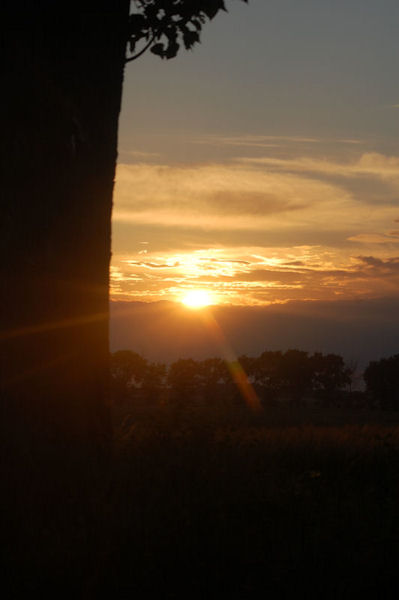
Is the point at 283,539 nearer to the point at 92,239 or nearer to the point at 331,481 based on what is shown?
the point at 331,481

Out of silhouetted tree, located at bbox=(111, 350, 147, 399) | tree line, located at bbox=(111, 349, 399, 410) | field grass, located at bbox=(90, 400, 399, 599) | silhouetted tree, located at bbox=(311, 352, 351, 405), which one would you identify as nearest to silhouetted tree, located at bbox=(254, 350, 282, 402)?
tree line, located at bbox=(111, 349, 399, 410)

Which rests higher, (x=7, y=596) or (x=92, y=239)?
(x=92, y=239)

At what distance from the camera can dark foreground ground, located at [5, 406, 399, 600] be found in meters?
4.81

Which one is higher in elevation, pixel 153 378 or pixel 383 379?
pixel 153 378

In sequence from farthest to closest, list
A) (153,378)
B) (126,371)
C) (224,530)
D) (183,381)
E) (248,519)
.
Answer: (126,371) → (153,378) → (183,381) → (248,519) → (224,530)

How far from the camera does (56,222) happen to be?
24.9ft

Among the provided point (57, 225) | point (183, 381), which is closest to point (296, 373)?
point (183, 381)

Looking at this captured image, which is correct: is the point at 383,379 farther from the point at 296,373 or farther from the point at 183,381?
the point at 183,381

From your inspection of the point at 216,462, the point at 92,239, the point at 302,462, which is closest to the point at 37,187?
the point at 92,239

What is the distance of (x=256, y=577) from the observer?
491 cm

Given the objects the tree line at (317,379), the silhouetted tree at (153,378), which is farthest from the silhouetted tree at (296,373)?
the silhouetted tree at (153,378)

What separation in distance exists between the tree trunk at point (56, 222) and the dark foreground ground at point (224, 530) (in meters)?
0.85

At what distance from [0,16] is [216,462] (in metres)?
5.26

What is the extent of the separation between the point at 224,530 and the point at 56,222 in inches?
157
